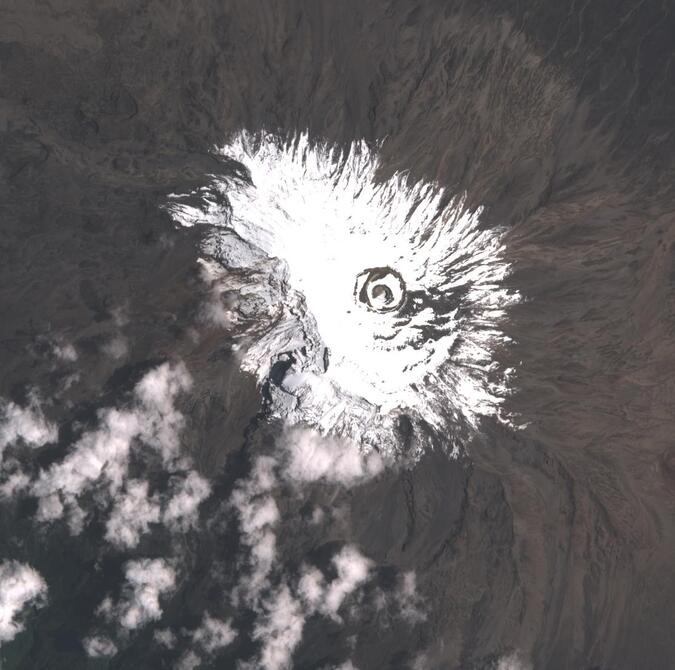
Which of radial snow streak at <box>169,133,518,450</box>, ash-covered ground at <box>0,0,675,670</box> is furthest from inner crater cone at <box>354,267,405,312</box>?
ash-covered ground at <box>0,0,675,670</box>

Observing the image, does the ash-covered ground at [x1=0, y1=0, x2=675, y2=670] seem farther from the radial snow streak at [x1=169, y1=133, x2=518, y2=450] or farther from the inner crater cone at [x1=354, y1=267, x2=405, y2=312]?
the inner crater cone at [x1=354, y1=267, x2=405, y2=312]

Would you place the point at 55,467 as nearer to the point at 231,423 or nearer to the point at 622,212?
the point at 231,423

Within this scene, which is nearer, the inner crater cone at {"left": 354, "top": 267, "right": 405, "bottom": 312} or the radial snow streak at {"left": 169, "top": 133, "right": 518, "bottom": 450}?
the radial snow streak at {"left": 169, "top": 133, "right": 518, "bottom": 450}

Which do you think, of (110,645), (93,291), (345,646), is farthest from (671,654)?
(93,291)

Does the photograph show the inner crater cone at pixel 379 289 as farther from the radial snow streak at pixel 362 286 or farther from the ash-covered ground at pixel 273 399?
the ash-covered ground at pixel 273 399

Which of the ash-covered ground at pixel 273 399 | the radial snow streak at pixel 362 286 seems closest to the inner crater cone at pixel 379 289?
the radial snow streak at pixel 362 286

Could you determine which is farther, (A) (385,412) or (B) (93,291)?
(A) (385,412)

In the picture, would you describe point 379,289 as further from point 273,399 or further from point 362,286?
point 273,399
